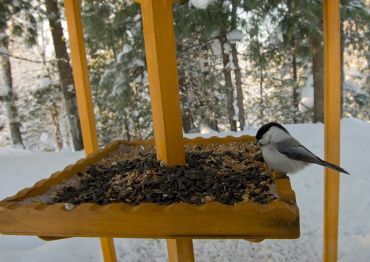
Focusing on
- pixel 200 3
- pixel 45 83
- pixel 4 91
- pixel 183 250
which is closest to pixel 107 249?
pixel 183 250

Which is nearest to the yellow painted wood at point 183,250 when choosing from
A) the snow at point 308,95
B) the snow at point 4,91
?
the snow at point 4,91

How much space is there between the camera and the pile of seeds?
49.7 inches

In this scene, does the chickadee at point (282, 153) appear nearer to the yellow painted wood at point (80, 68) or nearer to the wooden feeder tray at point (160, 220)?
the wooden feeder tray at point (160, 220)

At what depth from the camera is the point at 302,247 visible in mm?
3174

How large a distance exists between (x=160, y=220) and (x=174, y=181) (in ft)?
1.11

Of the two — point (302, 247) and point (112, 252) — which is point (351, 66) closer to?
point (302, 247)

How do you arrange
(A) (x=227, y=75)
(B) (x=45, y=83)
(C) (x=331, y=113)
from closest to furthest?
(C) (x=331, y=113)
(A) (x=227, y=75)
(B) (x=45, y=83)

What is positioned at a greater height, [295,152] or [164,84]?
[164,84]

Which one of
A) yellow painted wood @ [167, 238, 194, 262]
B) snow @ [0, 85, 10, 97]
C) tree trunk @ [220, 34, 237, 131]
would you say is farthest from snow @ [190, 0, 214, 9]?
snow @ [0, 85, 10, 97]

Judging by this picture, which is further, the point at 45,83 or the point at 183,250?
the point at 45,83

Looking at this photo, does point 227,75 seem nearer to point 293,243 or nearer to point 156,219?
point 293,243

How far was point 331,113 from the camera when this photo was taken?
1.85m

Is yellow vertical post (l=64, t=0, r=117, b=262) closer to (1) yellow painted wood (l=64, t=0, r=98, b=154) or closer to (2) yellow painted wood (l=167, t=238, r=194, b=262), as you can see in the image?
(1) yellow painted wood (l=64, t=0, r=98, b=154)

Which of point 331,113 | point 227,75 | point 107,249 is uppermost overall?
point 227,75
